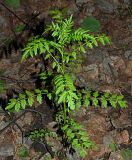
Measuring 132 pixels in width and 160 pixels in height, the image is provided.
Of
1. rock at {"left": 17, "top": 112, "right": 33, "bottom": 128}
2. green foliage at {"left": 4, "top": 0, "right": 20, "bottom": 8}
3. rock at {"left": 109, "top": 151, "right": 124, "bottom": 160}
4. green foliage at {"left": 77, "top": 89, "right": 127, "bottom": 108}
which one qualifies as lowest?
rock at {"left": 109, "top": 151, "right": 124, "bottom": 160}

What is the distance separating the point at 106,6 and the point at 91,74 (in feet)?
6.54

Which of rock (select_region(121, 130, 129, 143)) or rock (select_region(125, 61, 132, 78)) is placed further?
rock (select_region(125, 61, 132, 78))

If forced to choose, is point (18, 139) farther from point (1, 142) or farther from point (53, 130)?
point (53, 130)

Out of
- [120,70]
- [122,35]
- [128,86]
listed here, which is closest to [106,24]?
[122,35]

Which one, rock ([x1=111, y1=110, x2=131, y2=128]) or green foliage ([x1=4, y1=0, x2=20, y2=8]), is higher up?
green foliage ([x1=4, y1=0, x2=20, y2=8])

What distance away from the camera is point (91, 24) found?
18.7 feet

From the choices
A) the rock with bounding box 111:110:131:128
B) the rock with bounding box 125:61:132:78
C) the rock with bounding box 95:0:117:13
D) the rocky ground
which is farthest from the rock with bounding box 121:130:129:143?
the rock with bounding box 95:0:117:13

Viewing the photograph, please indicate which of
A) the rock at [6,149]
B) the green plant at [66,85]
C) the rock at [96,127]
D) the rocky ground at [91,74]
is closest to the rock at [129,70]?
the rocky ground at [91,74]

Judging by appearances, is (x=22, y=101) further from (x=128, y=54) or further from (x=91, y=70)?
(x=128, y=54)

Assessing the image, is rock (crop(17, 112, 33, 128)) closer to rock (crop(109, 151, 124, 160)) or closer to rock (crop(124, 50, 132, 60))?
rock (crop(109, 151, 124, 160))

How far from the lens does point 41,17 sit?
597 cm

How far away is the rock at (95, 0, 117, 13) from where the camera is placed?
603 cm

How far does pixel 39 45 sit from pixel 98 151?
1.91 meters

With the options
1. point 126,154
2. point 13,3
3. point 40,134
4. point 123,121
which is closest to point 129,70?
point 123,121
